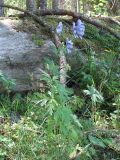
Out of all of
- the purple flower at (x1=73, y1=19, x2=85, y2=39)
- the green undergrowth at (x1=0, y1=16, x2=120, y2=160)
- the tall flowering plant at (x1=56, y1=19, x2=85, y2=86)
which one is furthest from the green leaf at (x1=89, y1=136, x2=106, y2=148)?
the purple flower at (x1=73, y1=19, x2=85, y2=39)

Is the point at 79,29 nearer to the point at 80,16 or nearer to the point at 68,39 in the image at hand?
the point at 68,39

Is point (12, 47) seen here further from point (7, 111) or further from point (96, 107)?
point (96, 107)

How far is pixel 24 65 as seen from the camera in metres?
4.29

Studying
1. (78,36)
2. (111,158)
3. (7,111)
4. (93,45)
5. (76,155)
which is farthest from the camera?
(93,45)

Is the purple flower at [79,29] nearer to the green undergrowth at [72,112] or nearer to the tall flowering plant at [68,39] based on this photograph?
the tall flowering plant at [68,39]

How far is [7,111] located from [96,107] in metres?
0.97

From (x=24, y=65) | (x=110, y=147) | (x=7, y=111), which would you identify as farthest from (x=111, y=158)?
(x=24, y=65)

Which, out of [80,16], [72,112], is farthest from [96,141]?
[80,16]

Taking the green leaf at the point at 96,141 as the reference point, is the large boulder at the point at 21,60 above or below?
above

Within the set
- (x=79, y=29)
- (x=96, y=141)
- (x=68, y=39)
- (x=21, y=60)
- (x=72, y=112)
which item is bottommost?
(x=96, y=141)

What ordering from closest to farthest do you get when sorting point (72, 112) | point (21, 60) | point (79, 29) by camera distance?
point (72, 112) < point (21, 60) < point (79, 29)

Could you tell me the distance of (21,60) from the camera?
4.28 meters

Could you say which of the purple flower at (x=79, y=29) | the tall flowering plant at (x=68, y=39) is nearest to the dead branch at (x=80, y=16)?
the tall flowering plant at (x=68, y=39)

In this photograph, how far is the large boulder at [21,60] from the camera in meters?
4.23
